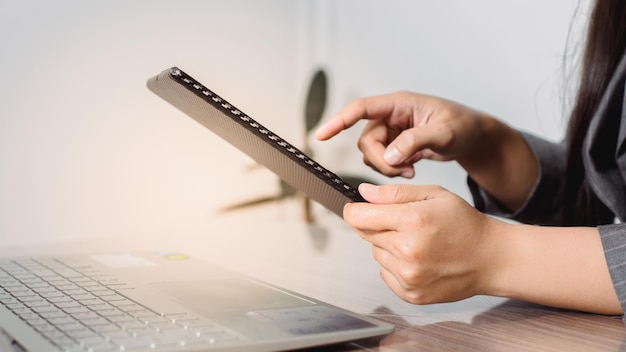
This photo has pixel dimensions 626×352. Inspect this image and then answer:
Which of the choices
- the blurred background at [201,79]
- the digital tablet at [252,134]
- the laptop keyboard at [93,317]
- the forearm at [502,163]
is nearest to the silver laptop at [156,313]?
the laptop keyboard at [93,317]

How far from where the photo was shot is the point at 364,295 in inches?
28.7

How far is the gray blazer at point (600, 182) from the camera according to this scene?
0.64 m

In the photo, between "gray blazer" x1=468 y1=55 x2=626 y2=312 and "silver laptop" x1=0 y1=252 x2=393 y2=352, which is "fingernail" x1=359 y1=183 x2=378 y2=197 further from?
"gray blazer" x1=468 y1=55 x2=626 y2=312

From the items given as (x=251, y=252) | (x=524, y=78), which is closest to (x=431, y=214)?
(x=251, y=252)

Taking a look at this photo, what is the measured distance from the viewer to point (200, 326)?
0.49 metres

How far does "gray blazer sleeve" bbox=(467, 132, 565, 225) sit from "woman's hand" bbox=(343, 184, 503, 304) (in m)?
0.49

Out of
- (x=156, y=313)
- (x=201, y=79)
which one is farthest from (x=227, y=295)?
(x=201, y=79)

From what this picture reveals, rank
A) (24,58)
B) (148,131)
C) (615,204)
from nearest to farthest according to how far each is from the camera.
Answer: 1. (615,204)
2. (24,58)
3. (148,131)

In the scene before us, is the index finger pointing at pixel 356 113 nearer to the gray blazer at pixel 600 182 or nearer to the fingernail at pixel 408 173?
the fingernail at pixel 408 173

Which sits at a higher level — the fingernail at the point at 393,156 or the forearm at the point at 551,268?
the fingernail at the point at 393,156

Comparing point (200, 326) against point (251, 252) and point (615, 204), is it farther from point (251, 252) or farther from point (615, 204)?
point (615, 204)

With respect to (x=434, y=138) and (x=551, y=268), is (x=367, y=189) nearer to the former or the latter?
(x=551, y=268)

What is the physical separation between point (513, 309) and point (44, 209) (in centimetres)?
164

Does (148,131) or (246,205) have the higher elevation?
(148,131)
